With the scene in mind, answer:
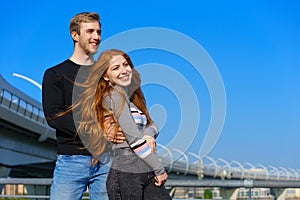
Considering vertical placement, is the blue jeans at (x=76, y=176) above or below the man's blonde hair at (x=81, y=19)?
below

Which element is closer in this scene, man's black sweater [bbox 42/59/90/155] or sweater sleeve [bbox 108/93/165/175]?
sweater sleeve [bbox 108/93/165/175]

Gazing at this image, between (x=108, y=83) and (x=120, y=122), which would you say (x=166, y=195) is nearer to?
(x=120, y=122)

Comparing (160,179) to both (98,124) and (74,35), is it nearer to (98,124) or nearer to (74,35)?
(98,124)

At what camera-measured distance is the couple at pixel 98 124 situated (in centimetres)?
323

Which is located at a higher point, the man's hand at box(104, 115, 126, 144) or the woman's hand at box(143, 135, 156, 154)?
the man's hand at box(104, 115, 126, 144)

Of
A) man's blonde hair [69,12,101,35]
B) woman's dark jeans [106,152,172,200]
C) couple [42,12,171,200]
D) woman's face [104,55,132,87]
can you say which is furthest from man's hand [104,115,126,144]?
man's blonde hair [69,12,101,35]

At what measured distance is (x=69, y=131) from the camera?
11.5 feet

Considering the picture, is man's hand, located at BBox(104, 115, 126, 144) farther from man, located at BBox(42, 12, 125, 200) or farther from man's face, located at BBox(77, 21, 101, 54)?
man's face, located at BBox(77, 21, 101, 54)

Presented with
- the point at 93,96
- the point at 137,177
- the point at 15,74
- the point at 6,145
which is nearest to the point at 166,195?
the point at 137,177

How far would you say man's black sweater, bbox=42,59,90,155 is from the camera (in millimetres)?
3547

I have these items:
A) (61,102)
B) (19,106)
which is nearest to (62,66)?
(61,102)

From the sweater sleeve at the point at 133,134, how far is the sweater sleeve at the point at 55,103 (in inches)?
17.3

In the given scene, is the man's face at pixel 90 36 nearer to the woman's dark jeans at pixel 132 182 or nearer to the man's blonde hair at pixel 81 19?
the man's blonde hair at pixel 81 19

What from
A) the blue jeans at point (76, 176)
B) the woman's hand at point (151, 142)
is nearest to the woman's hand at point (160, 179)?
the woman's hand at point (151, 142)
